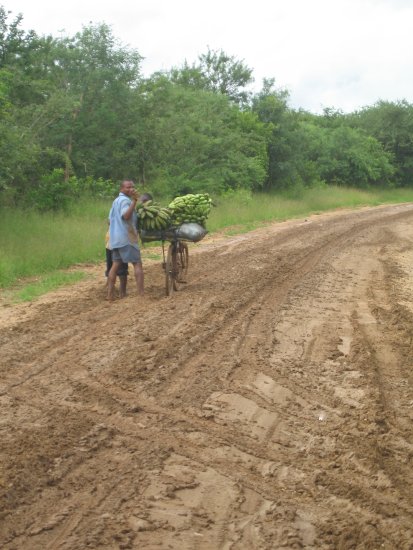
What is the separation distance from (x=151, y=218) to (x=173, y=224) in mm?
441

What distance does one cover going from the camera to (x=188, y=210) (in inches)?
398

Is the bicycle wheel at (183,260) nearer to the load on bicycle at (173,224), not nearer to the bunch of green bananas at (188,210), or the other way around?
the load on bicycle at (173,224)

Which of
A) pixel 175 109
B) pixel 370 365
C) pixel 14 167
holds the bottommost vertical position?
pixel 370 365

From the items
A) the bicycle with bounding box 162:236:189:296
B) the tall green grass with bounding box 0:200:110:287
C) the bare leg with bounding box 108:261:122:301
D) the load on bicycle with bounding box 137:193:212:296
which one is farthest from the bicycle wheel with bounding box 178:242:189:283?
the tall green grass with bounding box 0:200:110:287

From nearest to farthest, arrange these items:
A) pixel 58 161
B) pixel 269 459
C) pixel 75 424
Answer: pixel 269 459, pixel 75 424, pixel 58 161

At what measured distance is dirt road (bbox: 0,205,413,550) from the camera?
3703 mm

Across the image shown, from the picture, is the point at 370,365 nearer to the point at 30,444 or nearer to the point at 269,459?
the point at 269,459

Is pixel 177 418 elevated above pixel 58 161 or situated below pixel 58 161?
below

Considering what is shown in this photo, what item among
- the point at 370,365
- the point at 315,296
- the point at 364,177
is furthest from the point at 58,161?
the point at 364,177

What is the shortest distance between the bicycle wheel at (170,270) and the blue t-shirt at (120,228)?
0.58m

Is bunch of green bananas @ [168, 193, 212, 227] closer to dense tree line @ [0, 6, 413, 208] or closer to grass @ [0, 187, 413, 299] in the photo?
grass @ [0, 187, 413, 299]

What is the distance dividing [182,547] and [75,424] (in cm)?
174

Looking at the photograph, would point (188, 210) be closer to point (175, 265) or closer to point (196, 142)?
point (175, 265)

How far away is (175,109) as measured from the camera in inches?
980
